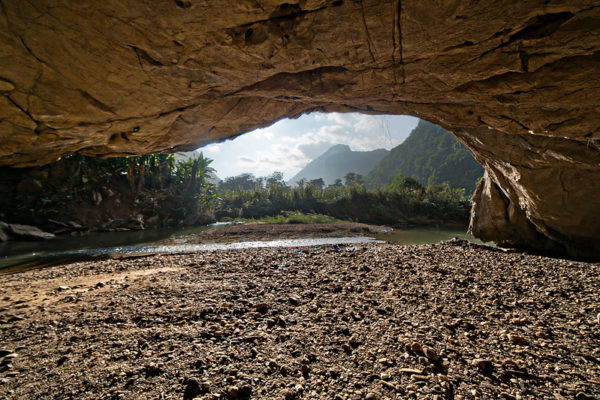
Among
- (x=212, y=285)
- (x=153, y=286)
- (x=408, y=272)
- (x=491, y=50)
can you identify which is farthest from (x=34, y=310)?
(x=491, y=50)

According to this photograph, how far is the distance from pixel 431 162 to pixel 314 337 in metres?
71.8

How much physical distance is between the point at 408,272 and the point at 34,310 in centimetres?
580

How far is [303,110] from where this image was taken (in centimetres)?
548

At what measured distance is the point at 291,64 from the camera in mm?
3109

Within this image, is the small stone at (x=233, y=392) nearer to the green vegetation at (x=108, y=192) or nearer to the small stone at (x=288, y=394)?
the small stone at (x=288, y=394)

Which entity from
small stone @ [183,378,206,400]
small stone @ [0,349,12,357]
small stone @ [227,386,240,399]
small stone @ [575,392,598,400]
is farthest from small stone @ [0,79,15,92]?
small stone @ [575,392,598,400]

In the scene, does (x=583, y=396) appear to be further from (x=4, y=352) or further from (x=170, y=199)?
(x=170, y=199)

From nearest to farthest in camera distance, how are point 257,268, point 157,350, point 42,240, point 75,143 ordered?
1. point 157,350
2. point 75,143
3. point 257,268
4. point 42,240

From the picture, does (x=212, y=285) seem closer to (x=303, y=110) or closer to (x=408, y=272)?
(x=408, y=272)

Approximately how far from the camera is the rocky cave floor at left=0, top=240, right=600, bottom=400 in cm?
168

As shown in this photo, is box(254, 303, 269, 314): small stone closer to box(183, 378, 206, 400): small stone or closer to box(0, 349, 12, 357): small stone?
box(183, 378, 206, 400): small stone

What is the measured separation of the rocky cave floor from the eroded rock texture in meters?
2.75

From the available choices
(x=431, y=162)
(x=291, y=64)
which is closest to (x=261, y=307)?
(x=291, y=64)

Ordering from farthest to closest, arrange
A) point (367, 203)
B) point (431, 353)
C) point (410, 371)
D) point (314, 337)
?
point (367, 203), point (314, 337), point (431, 353), point (410, 371)
